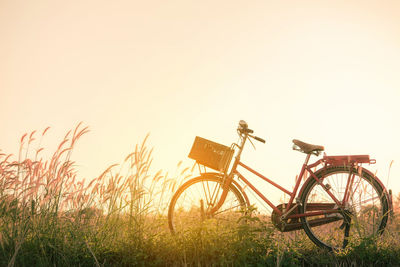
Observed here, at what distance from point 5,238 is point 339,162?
14.3 feet

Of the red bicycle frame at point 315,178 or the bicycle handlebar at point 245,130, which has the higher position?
the bicycle handlebar at point 245,130

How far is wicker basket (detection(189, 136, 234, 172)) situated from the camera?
195 inches

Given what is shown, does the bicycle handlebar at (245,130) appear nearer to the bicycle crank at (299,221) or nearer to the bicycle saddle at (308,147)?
the bicycle saddle at (308,147)

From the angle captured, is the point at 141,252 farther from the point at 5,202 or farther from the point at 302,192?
the point at 302,192

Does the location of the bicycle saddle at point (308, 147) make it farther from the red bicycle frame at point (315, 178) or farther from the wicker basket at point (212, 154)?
the wicker basket at point (212, 154)

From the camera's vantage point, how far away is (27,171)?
4.66 meters

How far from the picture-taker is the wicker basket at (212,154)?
16.2 ft

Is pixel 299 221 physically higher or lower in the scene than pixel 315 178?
lower

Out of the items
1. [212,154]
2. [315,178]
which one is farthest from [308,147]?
[212,154]

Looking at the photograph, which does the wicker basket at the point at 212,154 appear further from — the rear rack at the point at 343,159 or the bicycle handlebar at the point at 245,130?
the rear rack at the point at 343,159

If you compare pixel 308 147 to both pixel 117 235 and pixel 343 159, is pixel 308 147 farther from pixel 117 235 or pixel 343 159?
pixel 117 235

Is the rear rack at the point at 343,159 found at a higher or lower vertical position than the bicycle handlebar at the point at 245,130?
lower

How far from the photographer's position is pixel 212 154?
4.98 meters

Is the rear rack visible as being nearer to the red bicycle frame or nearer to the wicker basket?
the red bicycle frame
